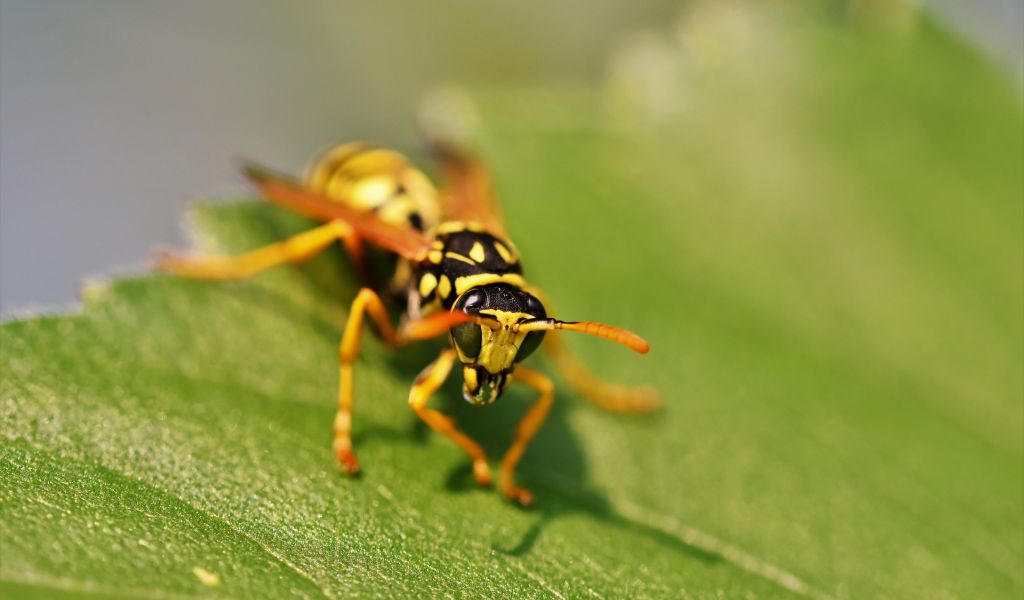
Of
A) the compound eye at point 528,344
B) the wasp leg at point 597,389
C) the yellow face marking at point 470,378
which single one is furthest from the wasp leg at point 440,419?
the wasp leg at point 597,389

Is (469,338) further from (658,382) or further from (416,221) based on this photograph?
(658,382)

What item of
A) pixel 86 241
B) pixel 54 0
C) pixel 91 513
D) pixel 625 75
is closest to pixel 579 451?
pixel 91 513

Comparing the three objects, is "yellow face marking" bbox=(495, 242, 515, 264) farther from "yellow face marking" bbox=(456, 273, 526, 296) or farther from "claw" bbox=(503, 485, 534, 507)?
"claw" bbox=(503, 485, 534, 507)

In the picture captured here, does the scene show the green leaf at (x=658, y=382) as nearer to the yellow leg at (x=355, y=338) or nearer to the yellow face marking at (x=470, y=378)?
the yellow leg at (x=355, y=338)

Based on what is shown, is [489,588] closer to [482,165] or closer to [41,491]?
[41,491]

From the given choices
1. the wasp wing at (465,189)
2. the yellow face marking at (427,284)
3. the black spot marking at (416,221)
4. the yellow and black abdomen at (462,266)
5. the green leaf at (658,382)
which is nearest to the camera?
the green leaf at (658,382)

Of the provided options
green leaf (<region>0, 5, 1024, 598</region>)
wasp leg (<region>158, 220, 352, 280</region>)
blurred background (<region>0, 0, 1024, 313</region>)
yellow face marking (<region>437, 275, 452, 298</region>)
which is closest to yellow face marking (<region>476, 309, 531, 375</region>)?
yellow face marking (<region>437, 275, 452, 298</region>)
